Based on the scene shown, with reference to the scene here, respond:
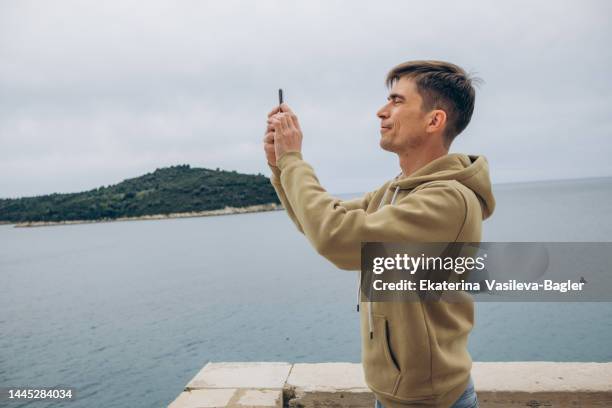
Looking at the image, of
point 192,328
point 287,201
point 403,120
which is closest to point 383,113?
point 403,120

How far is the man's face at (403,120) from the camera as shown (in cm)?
170

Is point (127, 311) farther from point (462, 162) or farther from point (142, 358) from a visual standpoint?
point (462, 162)

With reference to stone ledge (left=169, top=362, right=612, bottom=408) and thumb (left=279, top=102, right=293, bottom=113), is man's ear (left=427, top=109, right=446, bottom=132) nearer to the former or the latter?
thumb (left=279, top=102, right=293, bottom=113)

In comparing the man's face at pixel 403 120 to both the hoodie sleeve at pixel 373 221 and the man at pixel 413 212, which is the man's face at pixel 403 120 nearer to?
the man at pixel 413 212

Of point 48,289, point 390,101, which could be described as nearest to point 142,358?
point 390,101

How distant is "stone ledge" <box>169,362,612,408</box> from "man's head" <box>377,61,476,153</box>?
2470mm

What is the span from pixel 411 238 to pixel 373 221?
13 cm

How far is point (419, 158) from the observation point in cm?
175

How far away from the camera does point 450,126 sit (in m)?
1.76

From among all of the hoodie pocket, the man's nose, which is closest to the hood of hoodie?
the man's nose

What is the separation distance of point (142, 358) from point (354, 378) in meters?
14.4

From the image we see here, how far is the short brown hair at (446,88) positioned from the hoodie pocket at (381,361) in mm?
756

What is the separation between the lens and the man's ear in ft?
5.53

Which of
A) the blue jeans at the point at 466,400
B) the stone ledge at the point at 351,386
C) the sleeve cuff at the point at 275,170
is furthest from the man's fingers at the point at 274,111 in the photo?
the stone ledge at the point at 351,386
